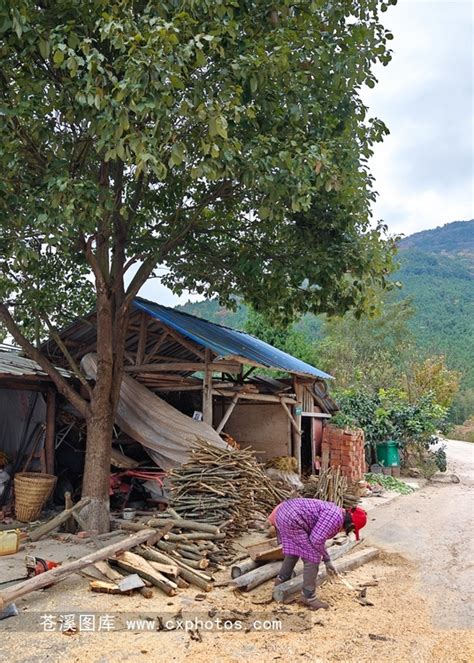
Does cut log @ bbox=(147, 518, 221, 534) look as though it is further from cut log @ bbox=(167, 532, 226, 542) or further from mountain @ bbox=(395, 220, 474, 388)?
mountain @ bbox=(395, 220, 474, 388)

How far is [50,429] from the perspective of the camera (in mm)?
9906

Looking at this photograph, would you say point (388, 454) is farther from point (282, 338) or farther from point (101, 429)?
point (101, 429)

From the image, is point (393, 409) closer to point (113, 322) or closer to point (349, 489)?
point (349, 489)

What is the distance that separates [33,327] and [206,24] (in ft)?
19.9

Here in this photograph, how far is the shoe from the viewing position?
17.6 ft

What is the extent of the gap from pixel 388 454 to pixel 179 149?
12.6 meters

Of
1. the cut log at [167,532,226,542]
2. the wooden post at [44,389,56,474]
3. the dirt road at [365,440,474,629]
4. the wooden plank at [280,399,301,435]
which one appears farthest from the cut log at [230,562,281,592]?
the wooden plank at [280,399,301,435]

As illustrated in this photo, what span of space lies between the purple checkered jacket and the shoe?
39cm

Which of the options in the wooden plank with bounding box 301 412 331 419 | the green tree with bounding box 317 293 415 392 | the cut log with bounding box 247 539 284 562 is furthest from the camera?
the green tree with bounding box 317 293 415 392

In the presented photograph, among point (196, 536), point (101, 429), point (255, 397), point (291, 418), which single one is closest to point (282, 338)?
point (291, 418)

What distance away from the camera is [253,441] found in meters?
13.9

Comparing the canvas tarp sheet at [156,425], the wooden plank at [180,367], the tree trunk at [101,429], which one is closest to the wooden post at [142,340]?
the wooden plank at [180,367]

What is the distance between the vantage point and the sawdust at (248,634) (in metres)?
4.38

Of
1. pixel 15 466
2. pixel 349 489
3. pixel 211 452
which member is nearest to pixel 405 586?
pixel 211 452
